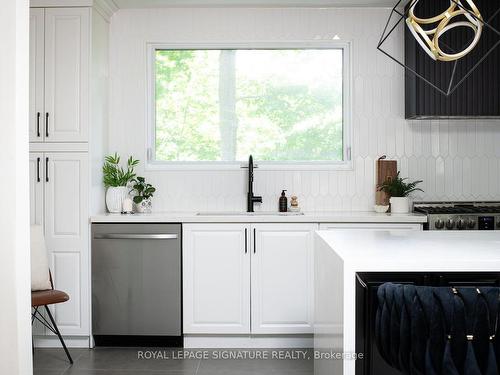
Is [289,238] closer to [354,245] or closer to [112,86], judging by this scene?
[354,245]

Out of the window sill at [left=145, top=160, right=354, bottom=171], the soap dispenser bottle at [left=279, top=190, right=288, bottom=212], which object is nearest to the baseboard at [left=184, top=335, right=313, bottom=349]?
the soap dispenser bottle at [left=279, top=190, right=288, bottom=212]

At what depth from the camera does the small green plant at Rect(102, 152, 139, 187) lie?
14.0 feet

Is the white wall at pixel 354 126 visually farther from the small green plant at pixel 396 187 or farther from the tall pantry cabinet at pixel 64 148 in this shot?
the tall pantry cabinet at pixel 64 148

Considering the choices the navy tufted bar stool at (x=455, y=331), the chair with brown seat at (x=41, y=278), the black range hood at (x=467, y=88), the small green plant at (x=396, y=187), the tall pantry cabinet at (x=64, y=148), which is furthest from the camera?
the small green plant at (x=396, y=187)

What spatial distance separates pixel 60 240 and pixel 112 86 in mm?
1327

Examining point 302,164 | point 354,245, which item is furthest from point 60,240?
point 354,245

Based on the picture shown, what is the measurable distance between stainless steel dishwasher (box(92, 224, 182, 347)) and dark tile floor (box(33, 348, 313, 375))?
18 centimetres

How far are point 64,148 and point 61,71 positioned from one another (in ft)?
1.86

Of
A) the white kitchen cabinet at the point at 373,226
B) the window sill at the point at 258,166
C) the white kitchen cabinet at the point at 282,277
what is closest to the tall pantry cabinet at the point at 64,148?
the window sill at the point at 258,166

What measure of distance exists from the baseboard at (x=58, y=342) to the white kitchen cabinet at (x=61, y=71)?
4.77 feet

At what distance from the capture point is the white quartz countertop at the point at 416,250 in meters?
2.01

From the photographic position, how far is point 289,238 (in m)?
4.00

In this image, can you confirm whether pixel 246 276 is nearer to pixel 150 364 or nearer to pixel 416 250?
pixel 150 364

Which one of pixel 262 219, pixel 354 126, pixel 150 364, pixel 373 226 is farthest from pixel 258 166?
pixel 150 364
